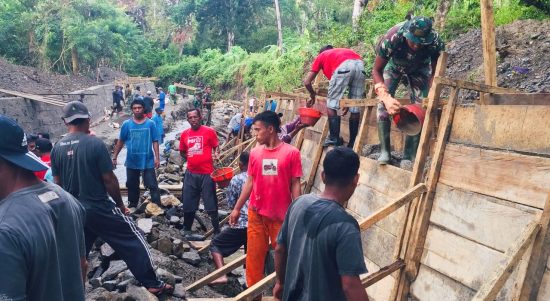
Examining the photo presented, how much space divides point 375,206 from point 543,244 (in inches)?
64.2

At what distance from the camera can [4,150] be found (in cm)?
185

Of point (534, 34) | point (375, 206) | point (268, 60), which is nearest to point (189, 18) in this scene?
point (268, 60)

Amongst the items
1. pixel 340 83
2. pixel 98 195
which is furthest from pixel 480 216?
pixel 98 195

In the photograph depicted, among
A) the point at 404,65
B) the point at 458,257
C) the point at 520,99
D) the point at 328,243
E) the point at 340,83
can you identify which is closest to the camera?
the point at 328,243

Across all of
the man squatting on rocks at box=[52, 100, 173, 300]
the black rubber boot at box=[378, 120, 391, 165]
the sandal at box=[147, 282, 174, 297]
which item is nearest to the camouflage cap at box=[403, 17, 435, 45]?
the black rubber boot at box=[378, 120, 391, 165]

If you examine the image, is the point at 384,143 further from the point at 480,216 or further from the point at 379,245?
the point at 480,216

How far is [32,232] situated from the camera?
1.72m

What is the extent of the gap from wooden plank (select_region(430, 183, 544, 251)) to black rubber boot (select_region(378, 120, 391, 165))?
79 cm

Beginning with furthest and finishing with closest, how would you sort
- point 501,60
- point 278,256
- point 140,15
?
point 140,15, point 501,60, point 278,256

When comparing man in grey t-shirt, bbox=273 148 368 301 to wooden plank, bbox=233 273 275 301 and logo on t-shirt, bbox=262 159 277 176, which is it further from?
logo on t-shirt, bbox=262 159 277 176

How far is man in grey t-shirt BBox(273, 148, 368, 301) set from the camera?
6.89 ft

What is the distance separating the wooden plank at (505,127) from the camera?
2.68 m

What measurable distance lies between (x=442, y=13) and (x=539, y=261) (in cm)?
862

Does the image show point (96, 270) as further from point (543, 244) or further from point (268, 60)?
point (268, 60)
